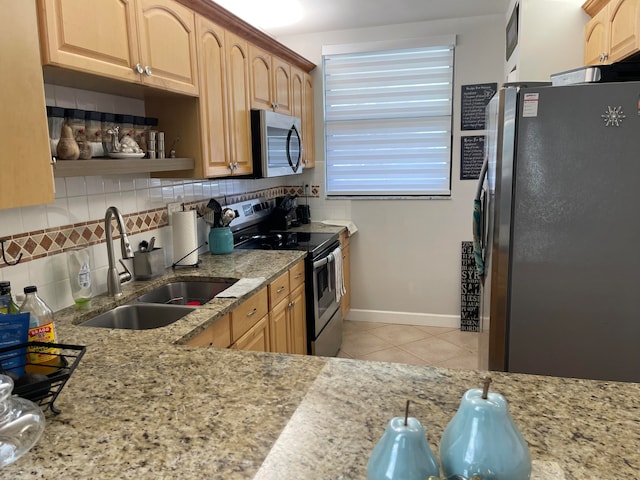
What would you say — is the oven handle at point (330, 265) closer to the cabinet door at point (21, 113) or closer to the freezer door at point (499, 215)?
the freezer door at point (499, 215)

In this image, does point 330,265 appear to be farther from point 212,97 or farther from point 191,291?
point 212,97

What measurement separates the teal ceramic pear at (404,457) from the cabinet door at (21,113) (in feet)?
3.84

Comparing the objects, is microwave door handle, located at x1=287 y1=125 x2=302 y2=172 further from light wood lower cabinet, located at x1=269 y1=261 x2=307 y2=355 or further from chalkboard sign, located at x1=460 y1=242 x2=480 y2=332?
chalkboard sign, located at x1=460 y1=242 x2=480 y2=332

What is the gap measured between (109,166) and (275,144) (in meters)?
1.47

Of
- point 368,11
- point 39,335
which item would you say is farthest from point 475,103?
point 39,335

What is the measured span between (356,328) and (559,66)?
8.16 ft

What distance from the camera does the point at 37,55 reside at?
1.33 m

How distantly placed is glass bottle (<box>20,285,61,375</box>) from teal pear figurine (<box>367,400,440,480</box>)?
914 millimetres

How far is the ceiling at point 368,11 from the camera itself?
3.26 metres

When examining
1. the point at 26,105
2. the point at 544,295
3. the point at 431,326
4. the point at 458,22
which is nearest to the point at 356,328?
the point at 431,326

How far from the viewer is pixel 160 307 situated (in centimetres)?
204

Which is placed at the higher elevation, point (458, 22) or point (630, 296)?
point (458, 22)

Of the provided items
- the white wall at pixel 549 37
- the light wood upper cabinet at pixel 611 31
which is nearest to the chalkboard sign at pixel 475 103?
the white wall at pixel 549 37

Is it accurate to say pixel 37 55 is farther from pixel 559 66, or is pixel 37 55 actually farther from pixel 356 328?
pixel 356 328
